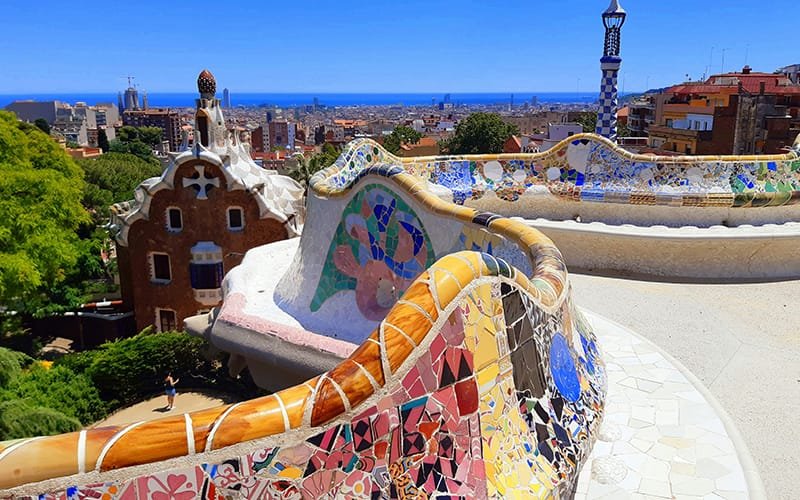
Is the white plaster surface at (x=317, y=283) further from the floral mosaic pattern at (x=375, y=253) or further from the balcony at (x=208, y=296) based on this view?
the balcony at (x=208, y=296)

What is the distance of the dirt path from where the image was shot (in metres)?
11.0

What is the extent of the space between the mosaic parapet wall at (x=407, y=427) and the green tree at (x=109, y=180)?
93.3ft

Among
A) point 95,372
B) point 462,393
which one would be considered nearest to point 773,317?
point 462,393

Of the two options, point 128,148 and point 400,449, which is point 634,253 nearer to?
point 400,449

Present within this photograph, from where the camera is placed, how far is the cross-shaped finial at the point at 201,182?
15.0 meters

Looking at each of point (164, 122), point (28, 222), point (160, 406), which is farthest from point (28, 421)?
point (164, 122)

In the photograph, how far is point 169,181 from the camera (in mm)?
14906

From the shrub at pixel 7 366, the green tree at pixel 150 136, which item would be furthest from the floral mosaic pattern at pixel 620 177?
the green tree at pixel 150 136

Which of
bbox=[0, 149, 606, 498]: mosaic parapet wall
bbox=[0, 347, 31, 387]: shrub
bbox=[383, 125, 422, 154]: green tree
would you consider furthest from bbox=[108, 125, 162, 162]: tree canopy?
bbox=[0, 149, 606, 498]: mosaic parapet wall

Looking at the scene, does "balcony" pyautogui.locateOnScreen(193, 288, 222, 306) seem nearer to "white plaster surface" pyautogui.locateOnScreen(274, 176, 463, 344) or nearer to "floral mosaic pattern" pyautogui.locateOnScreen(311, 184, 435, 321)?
"white plaster surface" pyautogui.locateOnScreen(274, 176, 463, 344)

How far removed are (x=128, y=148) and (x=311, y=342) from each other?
70.4m

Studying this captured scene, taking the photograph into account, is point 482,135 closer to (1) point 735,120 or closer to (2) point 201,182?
(1) point 735,120

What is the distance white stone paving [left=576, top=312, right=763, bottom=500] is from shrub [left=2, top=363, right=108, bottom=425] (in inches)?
347

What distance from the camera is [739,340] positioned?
601 cm
